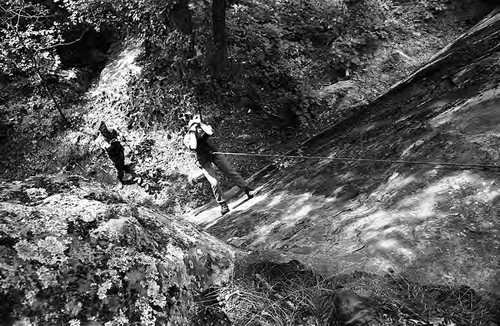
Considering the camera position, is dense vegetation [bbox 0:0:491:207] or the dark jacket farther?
dense vegetation [bbox 0:0:491:207]

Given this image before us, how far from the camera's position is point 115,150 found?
9.70 m

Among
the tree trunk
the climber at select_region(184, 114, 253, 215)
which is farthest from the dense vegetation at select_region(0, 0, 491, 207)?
the climber at select_region(184, 114, 253, 215)

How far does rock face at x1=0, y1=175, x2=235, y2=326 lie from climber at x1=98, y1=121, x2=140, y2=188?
24.2ft

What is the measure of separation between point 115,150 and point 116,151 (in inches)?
1.7

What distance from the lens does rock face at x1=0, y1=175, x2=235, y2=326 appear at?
168 centimetres

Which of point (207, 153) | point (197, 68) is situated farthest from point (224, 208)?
point (197, 68)

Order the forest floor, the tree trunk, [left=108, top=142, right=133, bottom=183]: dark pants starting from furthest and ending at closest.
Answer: the tree trunk
[left=108, top=142, right=133, bottom=183]: dark pants
the forest floor

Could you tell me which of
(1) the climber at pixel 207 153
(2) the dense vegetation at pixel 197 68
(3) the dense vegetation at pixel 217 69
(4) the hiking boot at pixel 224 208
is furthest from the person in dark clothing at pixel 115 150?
(4) the hiking boot at pixel 224 208

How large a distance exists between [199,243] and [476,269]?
1820mm

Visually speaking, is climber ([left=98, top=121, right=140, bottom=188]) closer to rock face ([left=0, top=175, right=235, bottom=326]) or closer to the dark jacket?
the dark jacket

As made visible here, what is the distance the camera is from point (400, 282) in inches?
92.9

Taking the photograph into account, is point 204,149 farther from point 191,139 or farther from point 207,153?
point 191,139

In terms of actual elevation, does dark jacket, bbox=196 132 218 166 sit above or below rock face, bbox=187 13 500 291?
above

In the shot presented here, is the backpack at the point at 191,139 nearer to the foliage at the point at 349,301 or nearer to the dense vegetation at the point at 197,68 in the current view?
the dense vegetation at the point at 197,68
